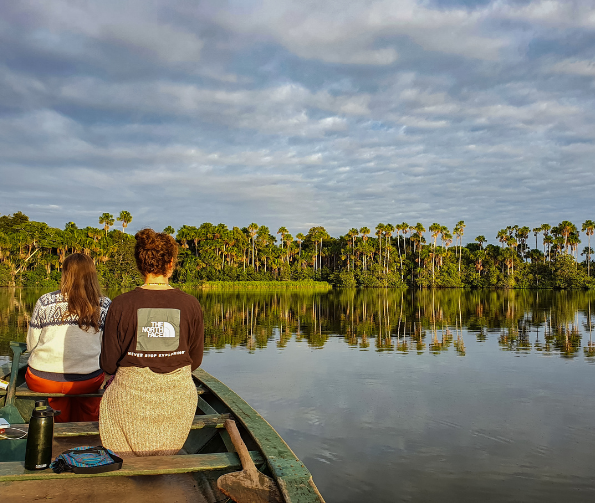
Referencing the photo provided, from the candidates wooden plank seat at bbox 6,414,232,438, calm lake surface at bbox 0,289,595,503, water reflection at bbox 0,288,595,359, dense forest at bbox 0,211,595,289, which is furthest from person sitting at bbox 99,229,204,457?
dense forest at bbox 0,211,595,289

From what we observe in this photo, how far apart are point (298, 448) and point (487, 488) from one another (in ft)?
8.92

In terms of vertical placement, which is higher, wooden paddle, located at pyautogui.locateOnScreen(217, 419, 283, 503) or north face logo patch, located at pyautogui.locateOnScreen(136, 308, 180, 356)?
north face logo patch, located at pyautogui.locateOnScreen(136, 308, 180, 356)

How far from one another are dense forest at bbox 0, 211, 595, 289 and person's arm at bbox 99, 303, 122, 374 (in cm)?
7010

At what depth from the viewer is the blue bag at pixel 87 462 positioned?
322 cm

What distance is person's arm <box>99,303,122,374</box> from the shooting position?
11.1 ft

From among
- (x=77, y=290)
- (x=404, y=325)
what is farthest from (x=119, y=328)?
(x=404, y=325)

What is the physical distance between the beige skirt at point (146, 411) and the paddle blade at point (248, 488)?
1.91 ft

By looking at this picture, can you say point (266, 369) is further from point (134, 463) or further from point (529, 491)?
point (134, 463)

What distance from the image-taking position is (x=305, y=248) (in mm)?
104688

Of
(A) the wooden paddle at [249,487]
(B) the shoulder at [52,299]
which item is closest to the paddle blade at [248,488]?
(A) the wooden paddle at [249,487]

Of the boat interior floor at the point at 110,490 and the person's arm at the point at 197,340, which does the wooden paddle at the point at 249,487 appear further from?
the person's arm at the point at 197,340

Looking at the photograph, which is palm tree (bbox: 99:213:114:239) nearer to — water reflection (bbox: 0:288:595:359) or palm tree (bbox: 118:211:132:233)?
palm tree (bbox: 118:211:132:233)

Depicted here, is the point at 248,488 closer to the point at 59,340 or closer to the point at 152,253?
the point at 152,253

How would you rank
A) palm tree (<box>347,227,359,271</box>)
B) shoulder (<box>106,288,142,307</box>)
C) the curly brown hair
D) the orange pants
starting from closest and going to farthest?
1. shoulder (<box>106,288,142,307</box>)
2. the curly brown hair
3. the orange pants
4. palm tree (<box>347,227,359,271</box>)
